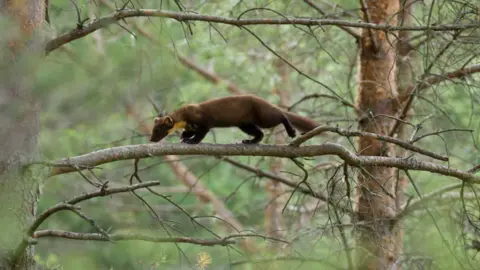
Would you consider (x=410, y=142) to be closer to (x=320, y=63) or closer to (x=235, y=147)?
(x=235, y=147)

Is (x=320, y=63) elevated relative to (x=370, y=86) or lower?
elevated

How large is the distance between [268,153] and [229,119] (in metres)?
1.56

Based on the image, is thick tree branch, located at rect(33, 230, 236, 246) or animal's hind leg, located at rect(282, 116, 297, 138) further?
animal's hind leg, located at rect(282, 116, 297, 138)

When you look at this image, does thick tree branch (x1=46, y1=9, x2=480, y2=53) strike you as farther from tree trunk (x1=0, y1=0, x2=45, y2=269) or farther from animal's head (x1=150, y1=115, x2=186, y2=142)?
animal's head (x1=150, y1=115, x2=186, y2=142)

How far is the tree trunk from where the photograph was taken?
11.5 feet

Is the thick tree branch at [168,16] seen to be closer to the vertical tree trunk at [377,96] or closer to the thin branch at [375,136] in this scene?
the thin branch at [375,136]

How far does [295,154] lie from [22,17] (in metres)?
1.86

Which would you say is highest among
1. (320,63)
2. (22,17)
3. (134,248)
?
(320,63)

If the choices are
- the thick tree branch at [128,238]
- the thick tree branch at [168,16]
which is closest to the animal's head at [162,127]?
the thick tree branch at [168,16]

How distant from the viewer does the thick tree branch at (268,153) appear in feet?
14.4

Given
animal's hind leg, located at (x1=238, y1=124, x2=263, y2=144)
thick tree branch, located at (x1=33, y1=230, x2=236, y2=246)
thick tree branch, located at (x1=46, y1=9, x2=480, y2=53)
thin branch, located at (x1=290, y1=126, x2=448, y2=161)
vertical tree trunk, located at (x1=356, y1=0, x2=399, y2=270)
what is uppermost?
vertical tree trunk, located at (x1=356, y1=0, x2=399, y2=270)

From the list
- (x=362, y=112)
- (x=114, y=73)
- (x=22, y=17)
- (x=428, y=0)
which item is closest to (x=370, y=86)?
(x=362, y=112)

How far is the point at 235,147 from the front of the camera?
483cm

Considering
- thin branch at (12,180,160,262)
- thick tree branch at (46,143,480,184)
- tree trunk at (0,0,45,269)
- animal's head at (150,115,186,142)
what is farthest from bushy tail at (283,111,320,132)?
thin branch at (12,180,160,262)
